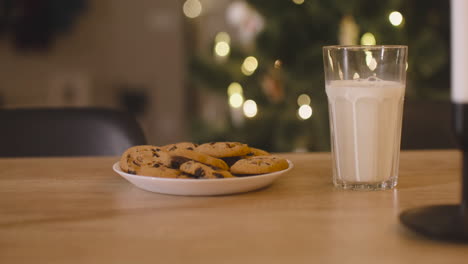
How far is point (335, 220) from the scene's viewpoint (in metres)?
0.58

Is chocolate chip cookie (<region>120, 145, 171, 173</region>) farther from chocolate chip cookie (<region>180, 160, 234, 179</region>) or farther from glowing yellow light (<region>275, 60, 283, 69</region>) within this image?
glowing yellow light (<region>275, 60, 283, 69</region>)

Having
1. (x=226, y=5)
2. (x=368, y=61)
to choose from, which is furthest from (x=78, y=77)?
(x=368, y=61)

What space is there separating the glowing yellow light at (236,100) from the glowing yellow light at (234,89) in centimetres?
1

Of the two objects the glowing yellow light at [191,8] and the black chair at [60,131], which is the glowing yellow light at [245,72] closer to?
the black chair at [60,131]

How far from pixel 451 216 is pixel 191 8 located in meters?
2.84

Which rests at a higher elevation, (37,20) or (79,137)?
(37,20)

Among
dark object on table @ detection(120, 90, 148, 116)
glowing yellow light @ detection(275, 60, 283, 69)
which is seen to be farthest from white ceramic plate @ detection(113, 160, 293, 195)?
dark object on table @ detection(120, 90, 148, 116)

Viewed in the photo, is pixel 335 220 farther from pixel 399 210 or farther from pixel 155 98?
pixel 155 98

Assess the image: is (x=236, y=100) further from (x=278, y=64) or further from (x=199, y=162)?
(x=199, y=162)

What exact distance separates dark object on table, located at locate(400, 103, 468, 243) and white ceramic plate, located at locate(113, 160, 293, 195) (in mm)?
193

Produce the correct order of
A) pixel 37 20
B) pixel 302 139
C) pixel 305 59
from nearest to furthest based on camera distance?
pixel 305 59, pixel 302 139, pixel 37 20

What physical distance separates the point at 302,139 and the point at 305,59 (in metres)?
0.31

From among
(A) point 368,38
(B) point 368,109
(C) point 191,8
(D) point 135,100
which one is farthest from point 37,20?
(B) point 368,109

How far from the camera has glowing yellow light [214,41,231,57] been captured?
2211 millimetres
